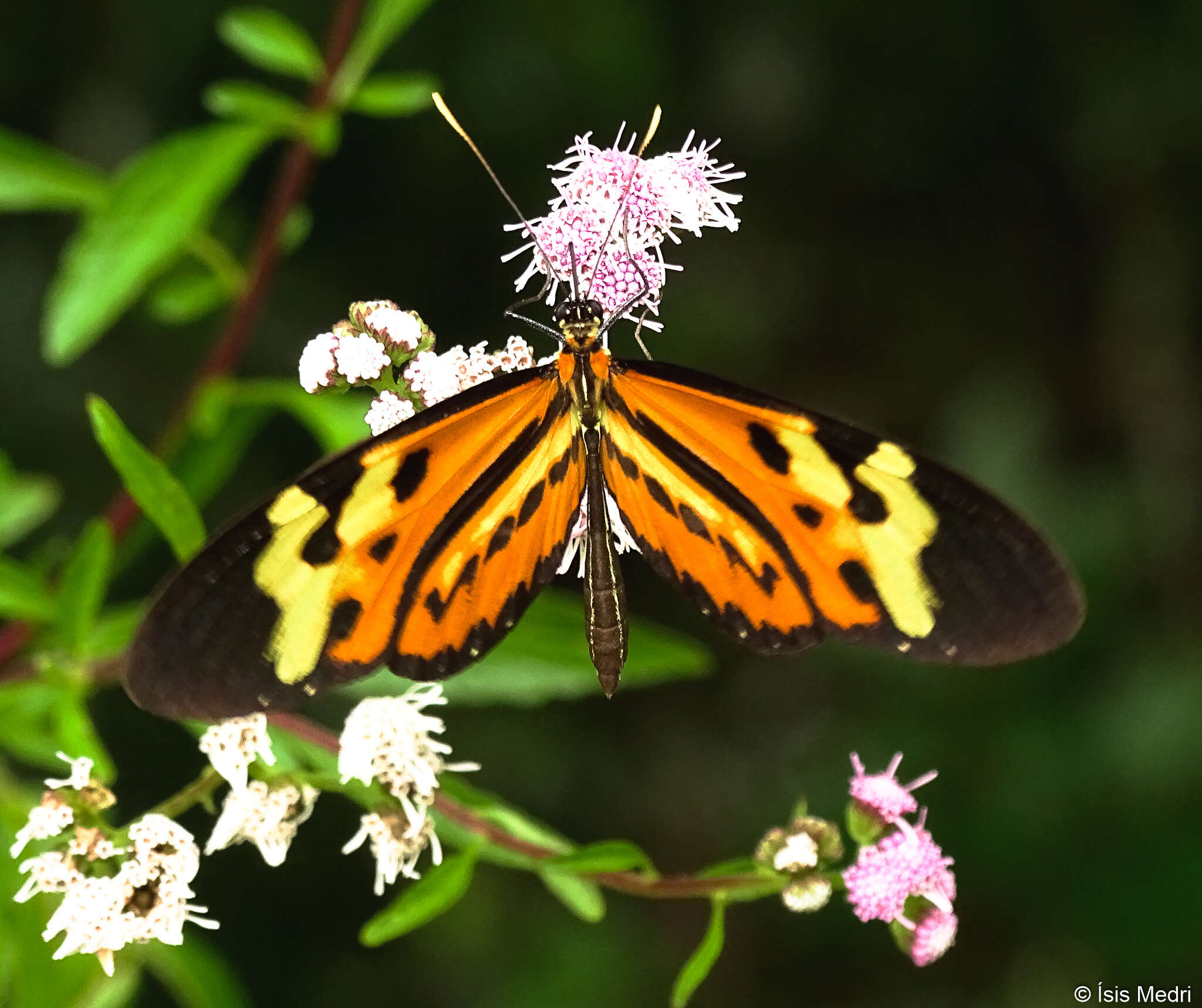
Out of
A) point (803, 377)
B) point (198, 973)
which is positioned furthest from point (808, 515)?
point (803, 377)

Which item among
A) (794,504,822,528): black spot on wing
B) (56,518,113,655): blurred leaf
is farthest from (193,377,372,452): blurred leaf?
(794,504,822,528): black spot on wing

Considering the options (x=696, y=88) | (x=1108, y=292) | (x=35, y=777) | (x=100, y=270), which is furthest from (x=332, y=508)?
(x=1108, y=292)

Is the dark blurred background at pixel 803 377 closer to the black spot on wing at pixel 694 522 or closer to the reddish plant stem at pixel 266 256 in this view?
the reddish plant stem at pixel 266 256

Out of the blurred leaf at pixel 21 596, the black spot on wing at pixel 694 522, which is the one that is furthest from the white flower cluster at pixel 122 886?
the black spot on wing at pixel 694 522

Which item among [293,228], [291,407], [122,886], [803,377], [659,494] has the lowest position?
[122,886]

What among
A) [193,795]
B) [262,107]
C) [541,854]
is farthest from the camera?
[262,107]

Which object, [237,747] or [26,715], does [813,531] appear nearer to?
[237,747]

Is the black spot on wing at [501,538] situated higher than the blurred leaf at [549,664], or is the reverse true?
the blurred leaf at [549,664]
